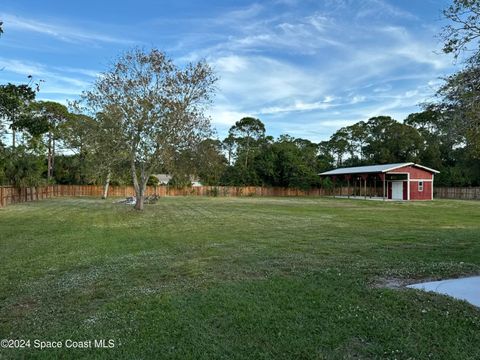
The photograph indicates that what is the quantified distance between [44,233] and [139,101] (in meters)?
10.1

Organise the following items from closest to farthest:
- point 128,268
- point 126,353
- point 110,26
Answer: point 126,353
point 128,268
point 110,26

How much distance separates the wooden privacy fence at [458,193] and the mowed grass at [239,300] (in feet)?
134

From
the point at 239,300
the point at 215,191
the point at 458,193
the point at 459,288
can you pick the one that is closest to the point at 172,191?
the point at 215,191

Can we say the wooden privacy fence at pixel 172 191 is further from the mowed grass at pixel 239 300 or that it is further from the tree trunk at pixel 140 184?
the mowed grass at pixel 239 300

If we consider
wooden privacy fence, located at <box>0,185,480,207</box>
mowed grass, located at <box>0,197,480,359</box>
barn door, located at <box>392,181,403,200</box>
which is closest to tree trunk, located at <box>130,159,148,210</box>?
mowed grass, located at <box>0,197,480,359</box>

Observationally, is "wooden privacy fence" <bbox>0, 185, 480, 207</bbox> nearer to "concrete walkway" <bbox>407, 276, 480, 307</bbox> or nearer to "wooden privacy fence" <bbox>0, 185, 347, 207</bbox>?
"wooden privacy fence" <bbox>0, 185, 347, 207</bbox>

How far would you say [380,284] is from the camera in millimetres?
5938

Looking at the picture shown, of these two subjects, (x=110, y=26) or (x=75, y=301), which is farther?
(x=110, y=26)

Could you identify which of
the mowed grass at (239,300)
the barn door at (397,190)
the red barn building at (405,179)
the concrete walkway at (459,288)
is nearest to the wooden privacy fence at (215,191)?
the red barn building at (405,179)

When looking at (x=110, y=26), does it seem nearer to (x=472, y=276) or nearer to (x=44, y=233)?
(x=44, y=233)

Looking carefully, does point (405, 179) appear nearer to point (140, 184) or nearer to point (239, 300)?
point (140, 184)

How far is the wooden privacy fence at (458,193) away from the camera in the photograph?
45.7 metres

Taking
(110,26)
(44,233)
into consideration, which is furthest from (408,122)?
(44,233)

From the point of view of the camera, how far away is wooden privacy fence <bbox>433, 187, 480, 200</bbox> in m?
45.7
